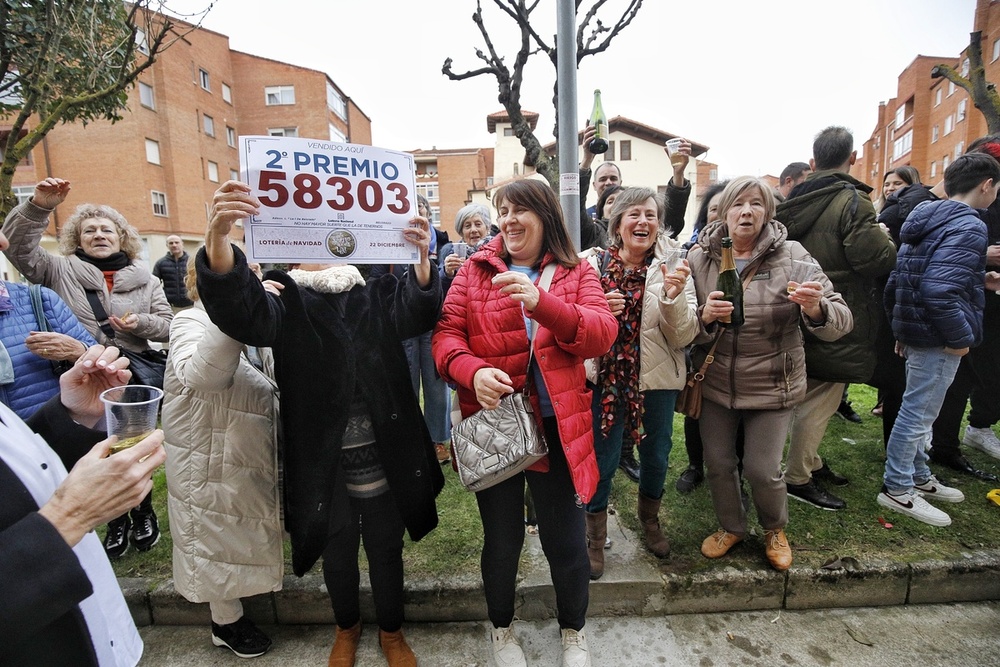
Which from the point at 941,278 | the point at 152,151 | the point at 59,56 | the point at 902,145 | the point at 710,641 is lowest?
the point at 710,641

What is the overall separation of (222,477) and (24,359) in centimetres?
129

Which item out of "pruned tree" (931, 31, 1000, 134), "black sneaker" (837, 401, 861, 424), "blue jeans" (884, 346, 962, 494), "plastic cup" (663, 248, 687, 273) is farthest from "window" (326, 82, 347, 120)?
"blue jeans" (884, 346, 962, 494)

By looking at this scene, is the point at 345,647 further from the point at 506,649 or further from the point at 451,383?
the point at 451,383

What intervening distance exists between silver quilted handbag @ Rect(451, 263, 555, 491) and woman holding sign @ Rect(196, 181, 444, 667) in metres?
0.28

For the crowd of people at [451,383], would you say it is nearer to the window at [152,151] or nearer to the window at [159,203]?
the window at [159,203]

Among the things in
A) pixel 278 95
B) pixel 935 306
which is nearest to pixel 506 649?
pixel 935 306

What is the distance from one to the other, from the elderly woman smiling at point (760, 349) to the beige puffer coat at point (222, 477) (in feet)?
7.54

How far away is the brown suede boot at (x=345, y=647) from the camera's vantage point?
2.32 metres

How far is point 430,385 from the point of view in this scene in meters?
4.29

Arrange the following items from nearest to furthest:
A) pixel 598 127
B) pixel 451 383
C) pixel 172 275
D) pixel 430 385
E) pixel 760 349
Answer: pixel 451 383
pixel 760 349
pixel 430 385
pixel 598 127
pixel 172 275

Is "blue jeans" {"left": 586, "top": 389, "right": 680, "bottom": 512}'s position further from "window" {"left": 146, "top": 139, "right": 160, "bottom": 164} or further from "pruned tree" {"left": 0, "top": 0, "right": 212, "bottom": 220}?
"window" {"left": 146, "top": 139, "right": 160, "bottom": 164}

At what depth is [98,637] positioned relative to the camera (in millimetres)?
1259

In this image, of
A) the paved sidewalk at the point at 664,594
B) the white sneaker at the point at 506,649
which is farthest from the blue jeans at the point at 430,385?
the white sneaker at the point at 506,649

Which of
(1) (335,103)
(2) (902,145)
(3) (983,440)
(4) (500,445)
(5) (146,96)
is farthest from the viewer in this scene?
(2) (902,145)
